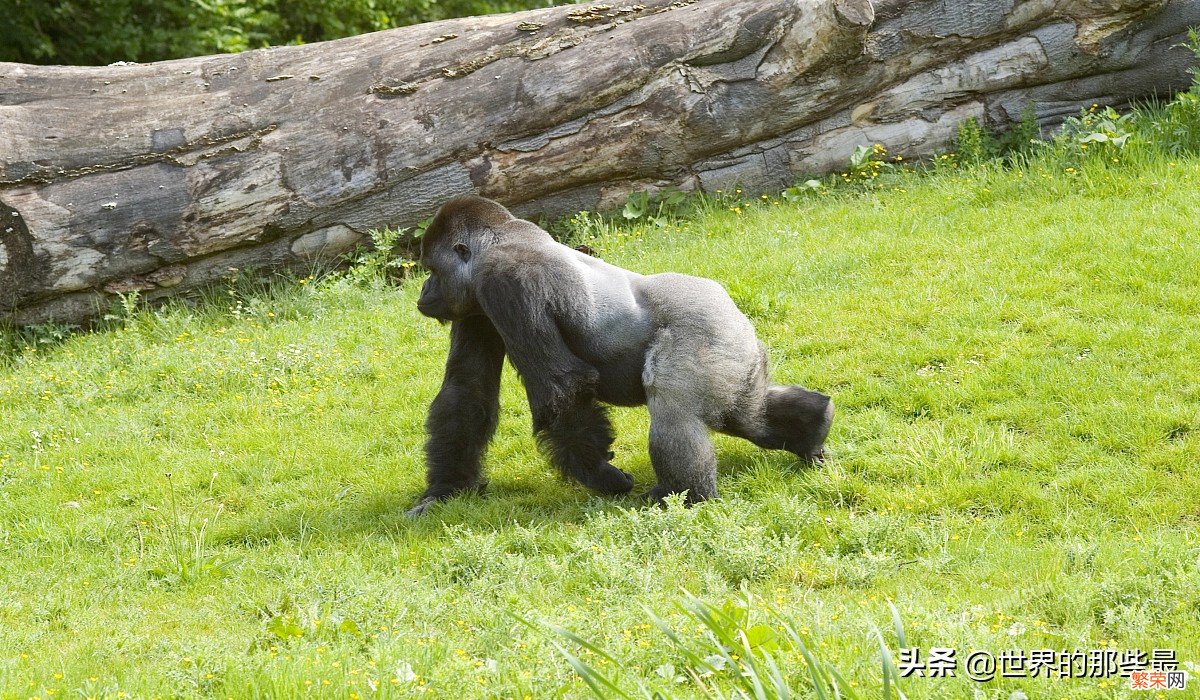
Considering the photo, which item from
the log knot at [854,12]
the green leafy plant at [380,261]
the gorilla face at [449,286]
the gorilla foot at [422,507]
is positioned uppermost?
the log knot at [854,12]

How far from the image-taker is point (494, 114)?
764 centimetres

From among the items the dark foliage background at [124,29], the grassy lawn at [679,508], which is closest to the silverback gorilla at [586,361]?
the grassy lawn at [679,508]

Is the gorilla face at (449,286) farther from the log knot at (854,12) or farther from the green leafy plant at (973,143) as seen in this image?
the green leafy plant at (973,143)

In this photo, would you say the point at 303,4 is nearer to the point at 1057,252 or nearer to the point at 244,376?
the point at 244,376

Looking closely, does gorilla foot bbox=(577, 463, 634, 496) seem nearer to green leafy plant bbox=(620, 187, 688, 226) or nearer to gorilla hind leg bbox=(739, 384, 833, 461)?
gorilla hind leg bbox=(739, 384, 833, 461)

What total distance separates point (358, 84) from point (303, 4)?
6172 mm

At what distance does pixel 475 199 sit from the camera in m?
5.04

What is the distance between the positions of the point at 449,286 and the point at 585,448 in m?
0.90

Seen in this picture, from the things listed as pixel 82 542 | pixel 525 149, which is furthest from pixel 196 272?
pixel 82 542

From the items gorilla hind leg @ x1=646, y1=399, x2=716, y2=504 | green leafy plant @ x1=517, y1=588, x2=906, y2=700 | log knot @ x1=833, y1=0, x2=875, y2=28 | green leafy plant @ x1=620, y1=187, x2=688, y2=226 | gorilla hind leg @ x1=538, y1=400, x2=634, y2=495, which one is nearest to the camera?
green leafy plant @ x1=517, y1=588, x2=906, y2=700

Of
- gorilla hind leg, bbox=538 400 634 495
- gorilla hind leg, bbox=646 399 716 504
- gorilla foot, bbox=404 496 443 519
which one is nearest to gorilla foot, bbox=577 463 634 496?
gorilla hind leg, bbox=538 400 634 495

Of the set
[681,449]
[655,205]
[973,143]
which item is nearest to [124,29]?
[655,205]

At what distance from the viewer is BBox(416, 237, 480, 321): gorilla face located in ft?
16.0

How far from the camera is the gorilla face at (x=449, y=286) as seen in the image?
4.88m
